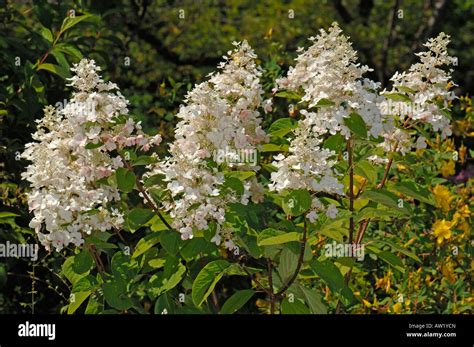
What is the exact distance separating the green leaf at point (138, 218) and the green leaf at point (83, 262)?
197 mm

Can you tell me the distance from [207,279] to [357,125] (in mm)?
745

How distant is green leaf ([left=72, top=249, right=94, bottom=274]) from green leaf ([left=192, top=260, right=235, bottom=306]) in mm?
425

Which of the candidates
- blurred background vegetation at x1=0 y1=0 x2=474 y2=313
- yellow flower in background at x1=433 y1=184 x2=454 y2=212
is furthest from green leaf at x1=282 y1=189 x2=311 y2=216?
yellow flower in background at x1=433 y1=184 x2=454 y2=212

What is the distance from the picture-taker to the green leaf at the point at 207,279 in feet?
10.3

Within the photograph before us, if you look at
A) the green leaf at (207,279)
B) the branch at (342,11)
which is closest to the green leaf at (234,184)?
the green leaf at (207,279)

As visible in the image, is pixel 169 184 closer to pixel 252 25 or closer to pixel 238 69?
pixel 238 69

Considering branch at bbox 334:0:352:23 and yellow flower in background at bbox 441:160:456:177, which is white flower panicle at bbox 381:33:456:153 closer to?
yellow flower in background at bbox 441:160:456:177

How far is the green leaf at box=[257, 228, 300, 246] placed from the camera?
9.89 ft

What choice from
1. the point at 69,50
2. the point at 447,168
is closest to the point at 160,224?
the point at 69,50

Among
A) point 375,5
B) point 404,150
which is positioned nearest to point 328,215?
point 404,150

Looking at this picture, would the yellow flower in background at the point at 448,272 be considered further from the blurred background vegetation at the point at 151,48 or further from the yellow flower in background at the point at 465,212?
the blurred background vegetation at the point at 151,48

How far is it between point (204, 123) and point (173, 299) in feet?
2.61

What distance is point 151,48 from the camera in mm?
8773

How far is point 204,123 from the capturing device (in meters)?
3.10
